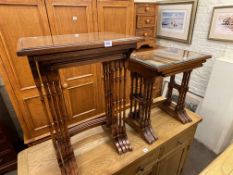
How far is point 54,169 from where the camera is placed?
87 cm

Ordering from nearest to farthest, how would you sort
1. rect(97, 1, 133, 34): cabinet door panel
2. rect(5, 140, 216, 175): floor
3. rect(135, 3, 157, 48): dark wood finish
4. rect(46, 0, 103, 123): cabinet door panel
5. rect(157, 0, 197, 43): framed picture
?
rect(46, 0, 103, 123): cabinet door panel < rect(97, 1, 133, 34): cabinet door panel < rect(5, 140, 216, 175): floor < rect(135, 3, 157, 48): dark wood finish < rect(157, 0, 197, 43): framed picture

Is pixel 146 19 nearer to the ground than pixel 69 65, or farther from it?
farther from it

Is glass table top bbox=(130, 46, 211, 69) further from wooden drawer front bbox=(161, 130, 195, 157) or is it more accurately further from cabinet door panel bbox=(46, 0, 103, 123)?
cabinet door panel bbox=(46, 0, 103, 123)

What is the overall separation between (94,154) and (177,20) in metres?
1.99

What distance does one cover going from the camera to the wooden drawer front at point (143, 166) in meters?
0.93

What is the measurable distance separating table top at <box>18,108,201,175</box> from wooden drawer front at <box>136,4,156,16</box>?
1.36 meters

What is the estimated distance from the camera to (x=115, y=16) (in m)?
1.68

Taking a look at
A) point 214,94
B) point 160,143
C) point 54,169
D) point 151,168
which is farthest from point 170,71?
point 214,94

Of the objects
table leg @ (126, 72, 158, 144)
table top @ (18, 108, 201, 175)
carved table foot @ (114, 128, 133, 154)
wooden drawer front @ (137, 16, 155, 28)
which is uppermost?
wooden drawer front @ (137, 16, 155, 28)

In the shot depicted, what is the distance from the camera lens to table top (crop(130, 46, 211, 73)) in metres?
0.84

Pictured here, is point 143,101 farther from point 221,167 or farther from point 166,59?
point 221,167

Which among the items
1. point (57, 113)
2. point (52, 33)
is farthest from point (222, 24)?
point (57, 113)

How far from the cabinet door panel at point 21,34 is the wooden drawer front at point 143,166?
1.15 m

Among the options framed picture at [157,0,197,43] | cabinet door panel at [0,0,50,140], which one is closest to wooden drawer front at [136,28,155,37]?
framed picture at [157,0,197,43]
